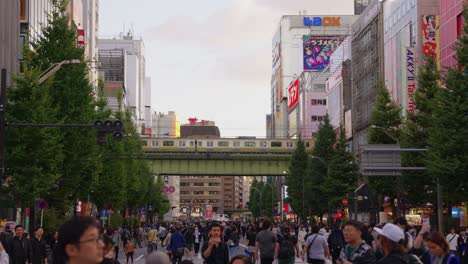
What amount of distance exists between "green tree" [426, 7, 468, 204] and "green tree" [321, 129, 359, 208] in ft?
106

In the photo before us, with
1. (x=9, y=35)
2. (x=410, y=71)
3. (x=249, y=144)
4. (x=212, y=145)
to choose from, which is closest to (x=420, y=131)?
(x=9, y=35)

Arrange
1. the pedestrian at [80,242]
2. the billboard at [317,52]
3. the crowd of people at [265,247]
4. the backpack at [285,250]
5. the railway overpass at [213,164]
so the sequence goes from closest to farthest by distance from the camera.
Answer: the pedestrian at [80,242] < the crowd of people at [265,247] < the backpack at [285,250] < the railway overpass at [213,164] < the billboard at [317,52]

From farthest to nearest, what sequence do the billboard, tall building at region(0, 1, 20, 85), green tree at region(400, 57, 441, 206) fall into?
the billboard → green tree at region(400, 57, 441, 206) → tall building at region(0, 1, 20, 85)

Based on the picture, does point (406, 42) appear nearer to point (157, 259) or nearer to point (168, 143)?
point (168, 143)

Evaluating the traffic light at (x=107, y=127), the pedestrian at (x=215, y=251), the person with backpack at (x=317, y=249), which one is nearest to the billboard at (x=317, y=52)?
the traffic light at (x=107, y=127)

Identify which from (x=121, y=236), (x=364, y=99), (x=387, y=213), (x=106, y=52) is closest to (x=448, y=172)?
(x=121, y=236)

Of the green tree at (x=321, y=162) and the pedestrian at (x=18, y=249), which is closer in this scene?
the pedestrian at (x=18, y=249)

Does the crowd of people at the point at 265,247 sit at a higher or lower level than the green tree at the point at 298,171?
lower

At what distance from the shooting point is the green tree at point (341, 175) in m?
75.2

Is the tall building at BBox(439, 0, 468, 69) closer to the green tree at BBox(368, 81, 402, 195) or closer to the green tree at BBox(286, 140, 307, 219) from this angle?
the green tree at BBox(368, 81, 402, 195)

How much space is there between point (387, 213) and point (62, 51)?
1708 inches

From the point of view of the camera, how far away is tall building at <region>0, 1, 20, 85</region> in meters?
48.2

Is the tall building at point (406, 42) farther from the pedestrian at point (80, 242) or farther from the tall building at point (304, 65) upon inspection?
the pedestrian at point (80, 242)

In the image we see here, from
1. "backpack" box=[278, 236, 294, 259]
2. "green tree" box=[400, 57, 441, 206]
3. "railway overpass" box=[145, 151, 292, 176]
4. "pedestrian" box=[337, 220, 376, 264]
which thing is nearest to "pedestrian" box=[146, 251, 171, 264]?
"pedestrian" box=[337, 220, 376, 264]
